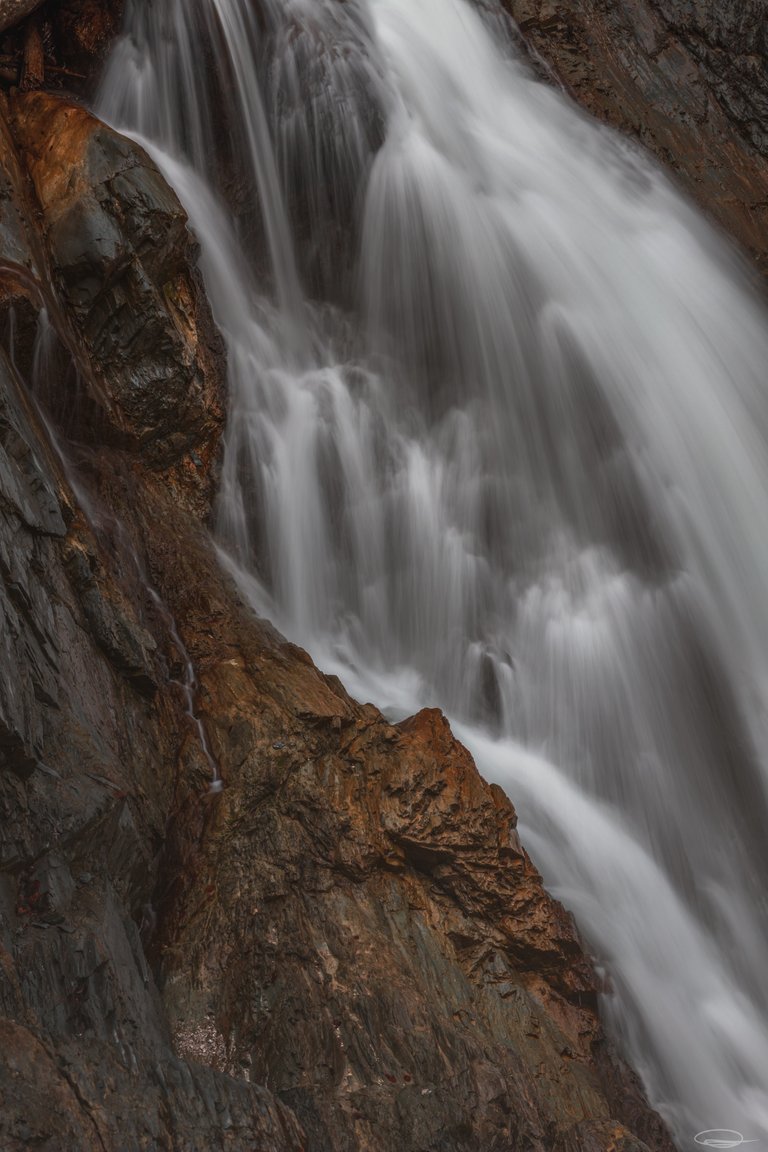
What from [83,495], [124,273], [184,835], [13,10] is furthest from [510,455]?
[184,835]

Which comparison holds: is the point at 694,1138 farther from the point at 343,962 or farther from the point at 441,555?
the point at 441,555

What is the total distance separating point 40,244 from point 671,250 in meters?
7.41

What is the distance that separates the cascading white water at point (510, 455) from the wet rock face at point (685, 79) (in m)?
1.43

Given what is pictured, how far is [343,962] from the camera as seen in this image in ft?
15.8

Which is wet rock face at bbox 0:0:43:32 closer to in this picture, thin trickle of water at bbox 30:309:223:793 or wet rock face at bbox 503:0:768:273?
thin trickle of water at bbox 30:309:223:793

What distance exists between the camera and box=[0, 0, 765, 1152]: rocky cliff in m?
3.84

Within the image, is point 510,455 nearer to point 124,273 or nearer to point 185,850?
point 124,273
